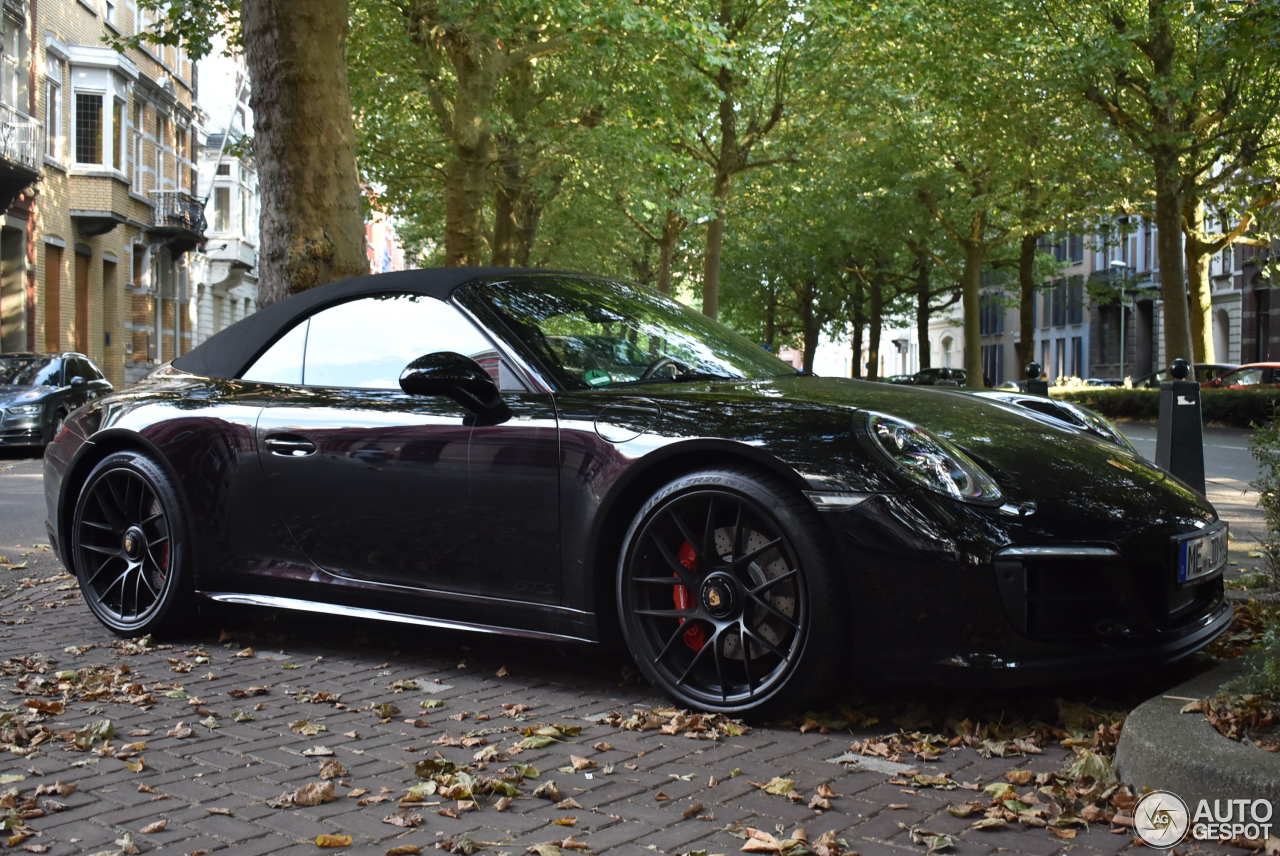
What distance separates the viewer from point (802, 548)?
3.82 metres

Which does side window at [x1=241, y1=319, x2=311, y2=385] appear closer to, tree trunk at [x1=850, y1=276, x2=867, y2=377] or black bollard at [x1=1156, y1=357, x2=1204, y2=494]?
black bollard at [x1=1156, y1=357, x2=1204, y2=494]

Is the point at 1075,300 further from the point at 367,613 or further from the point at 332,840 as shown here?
the point at 332,840

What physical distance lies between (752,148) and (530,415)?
2854 cm

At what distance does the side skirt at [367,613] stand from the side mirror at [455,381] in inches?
27.1

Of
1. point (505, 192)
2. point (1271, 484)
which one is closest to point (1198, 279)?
point (505, 192)

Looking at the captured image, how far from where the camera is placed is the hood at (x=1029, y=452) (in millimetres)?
3879

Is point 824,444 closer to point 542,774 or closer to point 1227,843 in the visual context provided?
point 542,774

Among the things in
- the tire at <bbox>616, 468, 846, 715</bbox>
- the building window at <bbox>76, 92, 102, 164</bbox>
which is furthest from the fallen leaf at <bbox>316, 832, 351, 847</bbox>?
the building window at <bbox>76, 92, 102, 164</bbox>

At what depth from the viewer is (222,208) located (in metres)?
48.6

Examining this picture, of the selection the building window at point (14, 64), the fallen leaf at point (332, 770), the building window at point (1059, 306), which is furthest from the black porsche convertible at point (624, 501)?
the building window at point (1059, 306)

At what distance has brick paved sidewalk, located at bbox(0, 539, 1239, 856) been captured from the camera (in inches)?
124

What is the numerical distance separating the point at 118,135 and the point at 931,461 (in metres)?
→ 36.1

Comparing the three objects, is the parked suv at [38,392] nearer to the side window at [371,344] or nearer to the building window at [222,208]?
the side window at [371,344]

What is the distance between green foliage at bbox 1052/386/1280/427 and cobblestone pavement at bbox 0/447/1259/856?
60.9 ft
